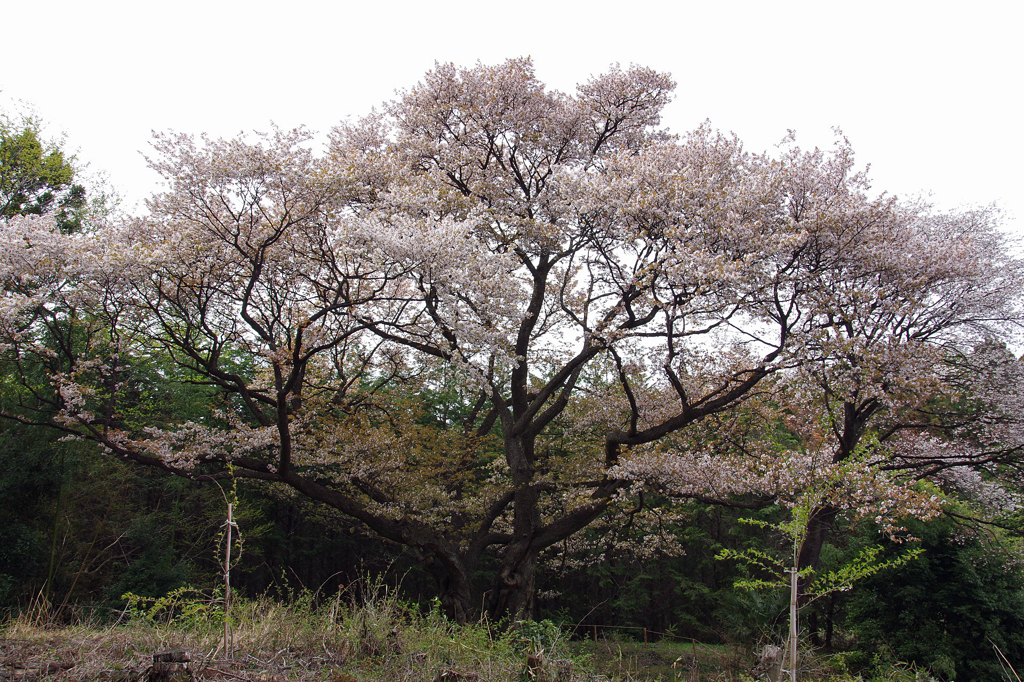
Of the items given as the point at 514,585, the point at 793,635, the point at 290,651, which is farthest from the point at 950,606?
the point at 290,651

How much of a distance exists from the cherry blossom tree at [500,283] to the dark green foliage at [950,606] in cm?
220

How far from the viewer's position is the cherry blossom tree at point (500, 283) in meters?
8.04

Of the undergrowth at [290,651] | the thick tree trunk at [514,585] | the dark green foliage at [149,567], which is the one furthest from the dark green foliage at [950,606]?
the dark green foliage at [149,567]

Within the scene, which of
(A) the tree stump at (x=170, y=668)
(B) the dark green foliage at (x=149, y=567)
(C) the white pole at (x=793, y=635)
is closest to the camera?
(C) the white pole at (x=793, y=635)

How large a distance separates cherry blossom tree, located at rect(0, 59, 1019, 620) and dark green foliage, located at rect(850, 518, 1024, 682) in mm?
2199

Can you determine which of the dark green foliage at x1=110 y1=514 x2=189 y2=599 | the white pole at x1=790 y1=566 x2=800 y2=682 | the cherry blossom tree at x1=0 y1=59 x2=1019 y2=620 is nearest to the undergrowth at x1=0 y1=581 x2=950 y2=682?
the white pole at x1=790 y1=566 x2=800 y2=682

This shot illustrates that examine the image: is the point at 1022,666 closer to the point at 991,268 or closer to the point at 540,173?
the point at 991,268

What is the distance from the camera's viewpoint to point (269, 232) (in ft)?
29.3

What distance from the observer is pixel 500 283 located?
29.9 ft

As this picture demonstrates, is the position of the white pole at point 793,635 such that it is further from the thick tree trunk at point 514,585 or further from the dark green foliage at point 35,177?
the dark green foliage at point 35,177

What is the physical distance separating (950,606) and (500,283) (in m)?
7.18

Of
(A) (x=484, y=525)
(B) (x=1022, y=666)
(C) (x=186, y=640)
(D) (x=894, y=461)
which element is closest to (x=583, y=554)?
(A) (x=484, y=525)

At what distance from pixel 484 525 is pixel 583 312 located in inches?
178

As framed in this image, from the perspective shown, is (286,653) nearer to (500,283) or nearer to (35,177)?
(500,283)
